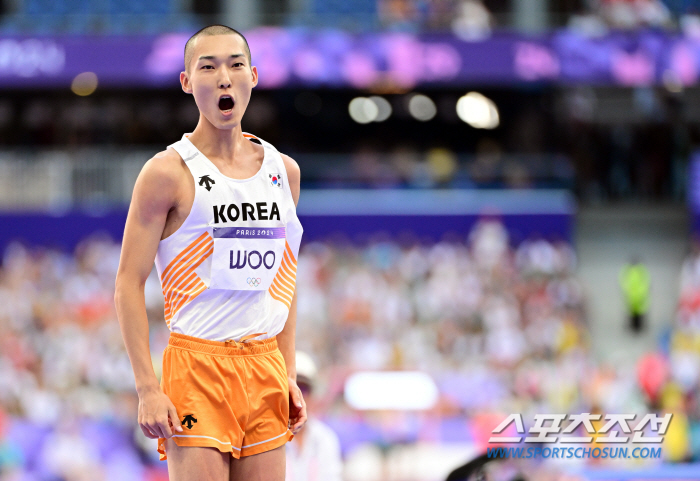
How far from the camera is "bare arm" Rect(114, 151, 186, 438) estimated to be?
2.72m

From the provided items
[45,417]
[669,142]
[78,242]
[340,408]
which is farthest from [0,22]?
[669,142]

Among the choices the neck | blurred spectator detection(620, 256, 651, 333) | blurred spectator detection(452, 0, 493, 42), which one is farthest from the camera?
blurred spectator detection(452, 0, 493, 42)

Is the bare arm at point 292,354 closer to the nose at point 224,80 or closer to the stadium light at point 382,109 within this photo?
the nose at point 224,80

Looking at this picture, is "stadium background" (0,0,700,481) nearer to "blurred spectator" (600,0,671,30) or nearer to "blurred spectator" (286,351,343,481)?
"blurred spectator" (600,0,671,30)

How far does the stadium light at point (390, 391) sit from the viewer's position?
9492mm

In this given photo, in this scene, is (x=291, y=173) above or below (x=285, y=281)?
above

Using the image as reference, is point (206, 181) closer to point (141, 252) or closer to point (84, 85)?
point (141, 252)

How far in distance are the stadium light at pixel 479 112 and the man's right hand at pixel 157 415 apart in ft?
62.4

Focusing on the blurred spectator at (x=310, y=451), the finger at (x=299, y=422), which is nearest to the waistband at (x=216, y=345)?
the finger at (x=299, y=422)

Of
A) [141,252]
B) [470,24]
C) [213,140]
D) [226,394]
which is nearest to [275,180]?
[213,140]

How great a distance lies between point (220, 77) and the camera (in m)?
→ 2.82

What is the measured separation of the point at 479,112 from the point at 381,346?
937 centimetres

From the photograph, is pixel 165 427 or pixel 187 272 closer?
pixel 165 427

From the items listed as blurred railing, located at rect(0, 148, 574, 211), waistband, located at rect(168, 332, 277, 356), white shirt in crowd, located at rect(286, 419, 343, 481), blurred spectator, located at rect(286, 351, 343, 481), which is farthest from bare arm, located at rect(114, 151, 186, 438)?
blurred railing, located at rect(0, 148, 574, 211)
